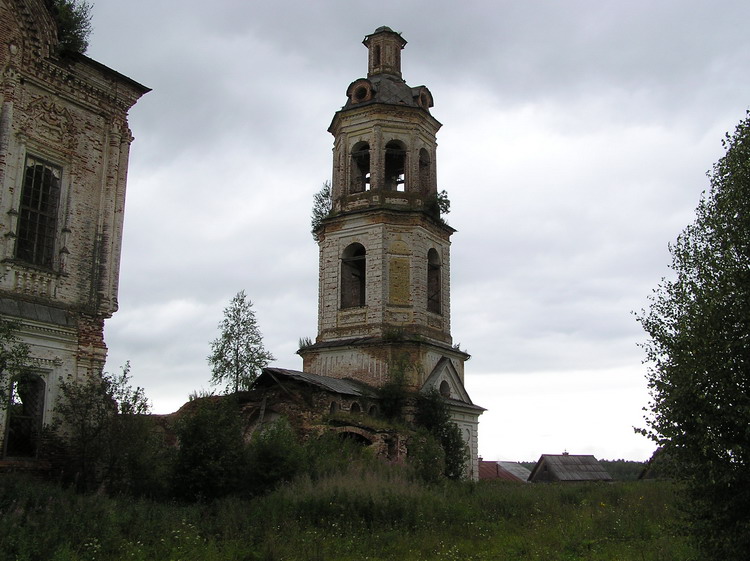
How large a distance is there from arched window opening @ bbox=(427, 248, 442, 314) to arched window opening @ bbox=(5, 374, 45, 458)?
15.6 metres

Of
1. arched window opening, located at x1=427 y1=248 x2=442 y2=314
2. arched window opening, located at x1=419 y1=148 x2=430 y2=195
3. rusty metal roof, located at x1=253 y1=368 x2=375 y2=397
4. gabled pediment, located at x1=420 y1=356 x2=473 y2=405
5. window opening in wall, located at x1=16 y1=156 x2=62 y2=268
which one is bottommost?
rusty metal roof, located at x1=253 y1=368 x2=375 y2=397

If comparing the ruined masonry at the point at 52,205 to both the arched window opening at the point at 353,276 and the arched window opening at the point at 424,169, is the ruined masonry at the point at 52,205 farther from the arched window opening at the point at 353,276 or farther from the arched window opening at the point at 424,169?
the arched window opening at the point at 424,169

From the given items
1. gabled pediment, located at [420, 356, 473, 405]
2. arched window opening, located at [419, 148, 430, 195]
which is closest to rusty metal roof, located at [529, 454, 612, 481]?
gabled pediment, located at [420, 356, 473, 405]

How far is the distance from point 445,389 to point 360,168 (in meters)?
9.10

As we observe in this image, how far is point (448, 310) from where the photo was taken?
27906 millimetres

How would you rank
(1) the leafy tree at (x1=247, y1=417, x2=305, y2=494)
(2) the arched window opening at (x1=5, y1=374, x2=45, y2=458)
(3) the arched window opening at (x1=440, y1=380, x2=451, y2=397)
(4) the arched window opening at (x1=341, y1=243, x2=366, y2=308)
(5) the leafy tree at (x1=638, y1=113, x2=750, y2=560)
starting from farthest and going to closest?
1. (4) the arched window opening at (x1=341, y1=243, x2=366, y2=308)
2. (3) the arched window opening at (x1=440, y1=380, x2=451, y2=397)
3. (1) the leafy tree at (x1=247, y1=417, x2=305, y2=494)
4. (2) the arched window opening at (x1=5, y1=374, x2=45, y2=458)
5. (5) the leafy tree at (x1=638, y1=113, x2=750, y2=560)

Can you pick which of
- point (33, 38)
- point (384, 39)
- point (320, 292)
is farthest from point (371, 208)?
point (33, 38)

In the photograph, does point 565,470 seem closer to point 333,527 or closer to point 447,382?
point 447,382

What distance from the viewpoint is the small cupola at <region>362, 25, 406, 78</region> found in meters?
30.1

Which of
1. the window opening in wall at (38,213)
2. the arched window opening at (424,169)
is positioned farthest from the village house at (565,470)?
the window opening in wall at (38,213)

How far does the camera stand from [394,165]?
95.1 ft

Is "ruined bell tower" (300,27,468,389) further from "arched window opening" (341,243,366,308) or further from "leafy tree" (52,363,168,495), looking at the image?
"leafy tree" (52,363,168,495)

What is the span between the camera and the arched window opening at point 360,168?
2833 centimetres

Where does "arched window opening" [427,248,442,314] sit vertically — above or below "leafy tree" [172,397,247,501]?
above
